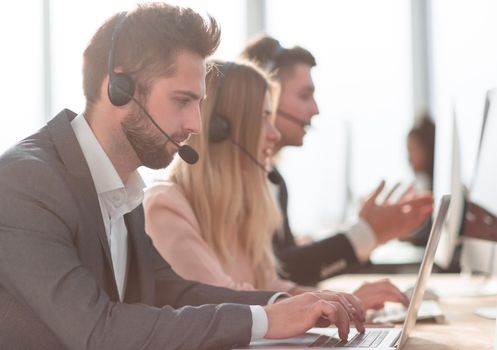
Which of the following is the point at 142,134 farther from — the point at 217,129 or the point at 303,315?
the point at 217,129

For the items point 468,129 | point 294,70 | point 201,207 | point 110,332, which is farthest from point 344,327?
point 294,70

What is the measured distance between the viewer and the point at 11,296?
4.60 feet

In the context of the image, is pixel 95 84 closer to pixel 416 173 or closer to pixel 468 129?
pixel 468 129

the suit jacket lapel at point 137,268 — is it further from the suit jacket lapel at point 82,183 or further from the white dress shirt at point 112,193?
the suit jacket lapel at point 82,183

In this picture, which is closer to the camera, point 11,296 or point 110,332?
point 110,332

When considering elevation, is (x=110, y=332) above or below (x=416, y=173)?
above

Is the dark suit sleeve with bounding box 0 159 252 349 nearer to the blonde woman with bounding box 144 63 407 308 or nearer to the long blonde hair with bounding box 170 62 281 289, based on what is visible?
the blonde woman with bounding box 144 63 407 308

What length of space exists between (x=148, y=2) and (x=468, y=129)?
1.15 m

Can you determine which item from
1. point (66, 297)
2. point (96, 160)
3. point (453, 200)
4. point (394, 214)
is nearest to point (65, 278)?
point (66, 297)

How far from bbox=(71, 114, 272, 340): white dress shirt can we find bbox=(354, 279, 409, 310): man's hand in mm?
288

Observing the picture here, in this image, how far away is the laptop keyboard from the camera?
4.59ft

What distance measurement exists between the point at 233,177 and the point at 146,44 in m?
0.82

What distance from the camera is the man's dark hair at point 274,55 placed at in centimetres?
303

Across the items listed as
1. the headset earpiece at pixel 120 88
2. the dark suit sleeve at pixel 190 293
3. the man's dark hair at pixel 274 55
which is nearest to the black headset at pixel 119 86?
the headset earpiece at pixel 120 88
